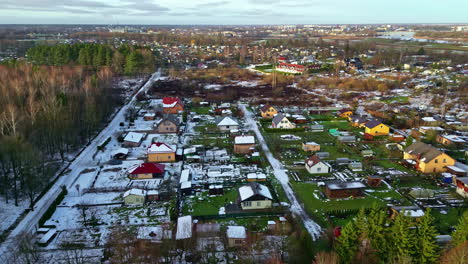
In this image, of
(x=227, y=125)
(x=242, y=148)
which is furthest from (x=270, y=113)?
(x=242, y=148)

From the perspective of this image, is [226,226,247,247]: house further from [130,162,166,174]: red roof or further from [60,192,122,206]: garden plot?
[130,162,166,174]: red roof

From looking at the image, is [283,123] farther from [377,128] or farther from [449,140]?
[449,140]

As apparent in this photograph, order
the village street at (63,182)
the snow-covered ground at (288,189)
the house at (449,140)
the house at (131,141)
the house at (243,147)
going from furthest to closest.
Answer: the house at (131,141)
the house at (449,140)
the house at (243,147)
the snow-covered ground at (288,189)
the village street at (63,182)

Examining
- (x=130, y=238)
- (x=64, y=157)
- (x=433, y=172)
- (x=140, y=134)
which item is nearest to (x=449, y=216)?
(x=433, y=172)

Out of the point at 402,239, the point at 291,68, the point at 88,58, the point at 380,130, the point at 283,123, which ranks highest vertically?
the point at 88,58

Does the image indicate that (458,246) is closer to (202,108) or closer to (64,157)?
(64,157)

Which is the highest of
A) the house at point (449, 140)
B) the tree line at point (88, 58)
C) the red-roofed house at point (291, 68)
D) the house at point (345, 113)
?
the tree line at point (88, 58)

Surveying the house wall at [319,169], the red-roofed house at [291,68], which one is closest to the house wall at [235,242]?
the house wall at [319,169]

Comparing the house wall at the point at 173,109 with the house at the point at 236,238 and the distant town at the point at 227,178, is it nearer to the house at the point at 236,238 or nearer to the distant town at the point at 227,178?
the distant town at the point at 227,178
